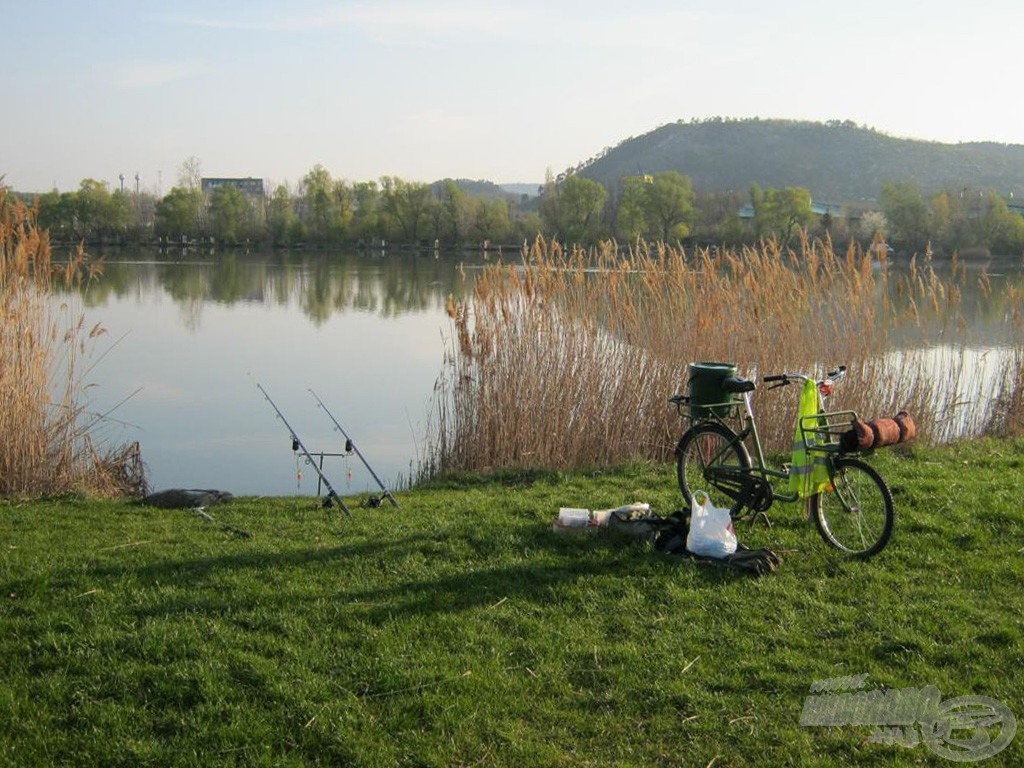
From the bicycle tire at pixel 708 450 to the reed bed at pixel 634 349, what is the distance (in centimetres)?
189

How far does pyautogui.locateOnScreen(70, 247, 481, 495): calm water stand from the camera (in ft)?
35.6

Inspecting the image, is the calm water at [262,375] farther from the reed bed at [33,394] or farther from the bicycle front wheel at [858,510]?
the bicycle front wheel at [858,510]

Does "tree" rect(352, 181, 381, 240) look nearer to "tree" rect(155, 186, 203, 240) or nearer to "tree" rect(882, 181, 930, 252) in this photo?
"tree" rect(155, 186, 203, 240)

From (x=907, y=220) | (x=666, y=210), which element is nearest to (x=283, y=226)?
(x=666, y=210)

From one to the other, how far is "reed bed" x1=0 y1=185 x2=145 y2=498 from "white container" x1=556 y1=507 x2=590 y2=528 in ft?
12.6

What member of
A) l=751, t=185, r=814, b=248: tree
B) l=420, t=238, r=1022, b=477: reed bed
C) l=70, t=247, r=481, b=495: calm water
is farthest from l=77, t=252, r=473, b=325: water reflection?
l=751, t=185, r=814, b=248: tree

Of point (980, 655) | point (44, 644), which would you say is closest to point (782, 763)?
point (980, 655)

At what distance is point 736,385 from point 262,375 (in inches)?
459

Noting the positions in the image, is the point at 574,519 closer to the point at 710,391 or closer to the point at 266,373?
the point at 710,391

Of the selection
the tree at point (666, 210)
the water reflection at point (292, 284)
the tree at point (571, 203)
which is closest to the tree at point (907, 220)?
the tree at point (666, 210)

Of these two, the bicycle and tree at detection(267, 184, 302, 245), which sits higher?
tree at detection(267, 184, 302, 245)

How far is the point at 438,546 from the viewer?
5496 millimetres

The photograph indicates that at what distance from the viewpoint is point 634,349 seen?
881 centimetres

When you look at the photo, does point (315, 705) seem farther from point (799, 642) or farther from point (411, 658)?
point (799, 642)
